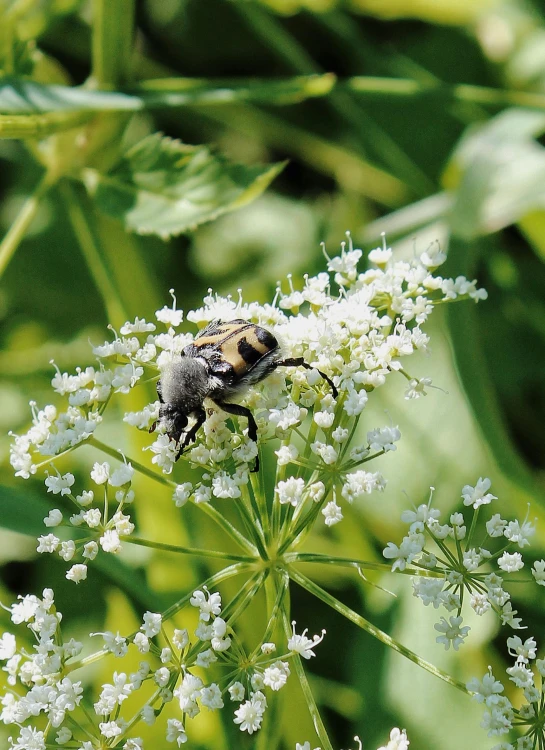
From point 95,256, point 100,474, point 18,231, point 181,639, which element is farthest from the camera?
point 95,256

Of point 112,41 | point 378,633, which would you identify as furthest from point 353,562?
point 112,41

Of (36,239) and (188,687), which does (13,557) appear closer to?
(36,239)

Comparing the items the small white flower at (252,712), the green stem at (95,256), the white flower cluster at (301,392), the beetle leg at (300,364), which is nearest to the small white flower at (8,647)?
the white flower cluster at (301,392)

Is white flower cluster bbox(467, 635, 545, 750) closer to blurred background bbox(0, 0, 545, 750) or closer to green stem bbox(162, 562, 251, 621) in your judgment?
green stem bbox(162, 562, 251, 621)

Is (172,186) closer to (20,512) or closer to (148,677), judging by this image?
(20,512)

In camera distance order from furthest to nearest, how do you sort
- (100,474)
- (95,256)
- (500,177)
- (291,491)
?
(500,177) < (95,256) < (100,474) < (291,491)

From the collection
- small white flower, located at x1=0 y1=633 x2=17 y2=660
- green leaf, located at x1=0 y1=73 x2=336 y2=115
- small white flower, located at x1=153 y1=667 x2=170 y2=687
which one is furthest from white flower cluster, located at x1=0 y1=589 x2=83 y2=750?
green leaf, located at x1=0 y1=73 x2=336 y2=115

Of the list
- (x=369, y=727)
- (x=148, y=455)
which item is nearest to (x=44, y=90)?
(x=148, y=455)
